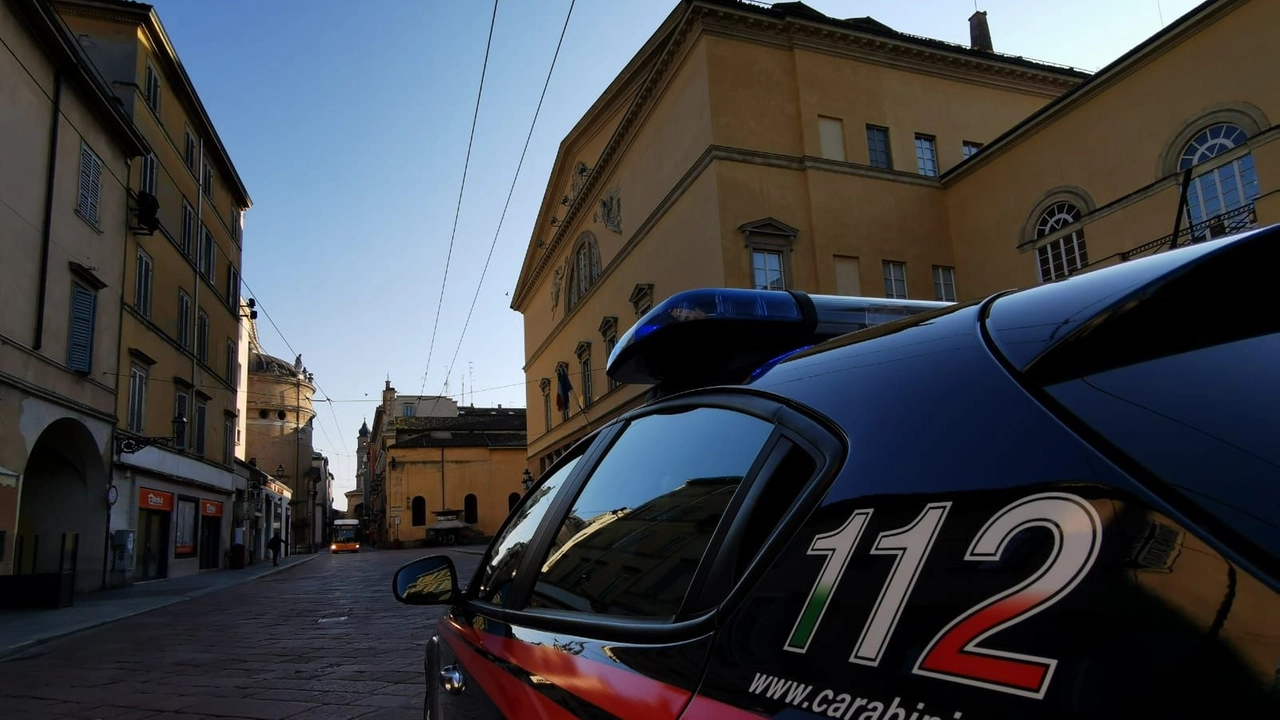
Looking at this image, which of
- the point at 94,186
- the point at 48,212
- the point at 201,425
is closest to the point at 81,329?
the point at 48,212

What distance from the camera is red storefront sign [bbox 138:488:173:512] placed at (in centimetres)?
1875

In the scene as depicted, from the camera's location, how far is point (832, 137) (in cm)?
2219

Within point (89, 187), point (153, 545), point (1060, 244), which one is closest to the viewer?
point (89, 187)

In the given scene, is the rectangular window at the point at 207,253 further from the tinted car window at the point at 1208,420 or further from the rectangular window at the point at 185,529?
the tinted car window at the point at 1208,420

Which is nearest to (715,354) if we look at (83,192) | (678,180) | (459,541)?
(83,192)

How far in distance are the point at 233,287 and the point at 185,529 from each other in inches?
389

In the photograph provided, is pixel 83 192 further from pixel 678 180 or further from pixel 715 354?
pixel 715 354

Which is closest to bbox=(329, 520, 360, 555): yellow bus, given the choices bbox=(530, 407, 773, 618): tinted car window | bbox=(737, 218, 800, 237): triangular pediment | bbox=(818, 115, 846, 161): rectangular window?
bbox=(737, 218, 800, 237): triangular pediment

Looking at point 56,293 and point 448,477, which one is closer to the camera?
point 56,293

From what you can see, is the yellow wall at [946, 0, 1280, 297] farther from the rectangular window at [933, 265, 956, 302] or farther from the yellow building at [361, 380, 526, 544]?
the yellow building at [361, 380, 526, 544]

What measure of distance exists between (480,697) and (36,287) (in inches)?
627

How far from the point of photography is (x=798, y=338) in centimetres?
202

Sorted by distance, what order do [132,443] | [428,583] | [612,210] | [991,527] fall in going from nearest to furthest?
[991,527]
[428,583]
[132,443]
[612,210]

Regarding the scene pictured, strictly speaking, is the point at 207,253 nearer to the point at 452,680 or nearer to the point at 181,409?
the point at 181,409
